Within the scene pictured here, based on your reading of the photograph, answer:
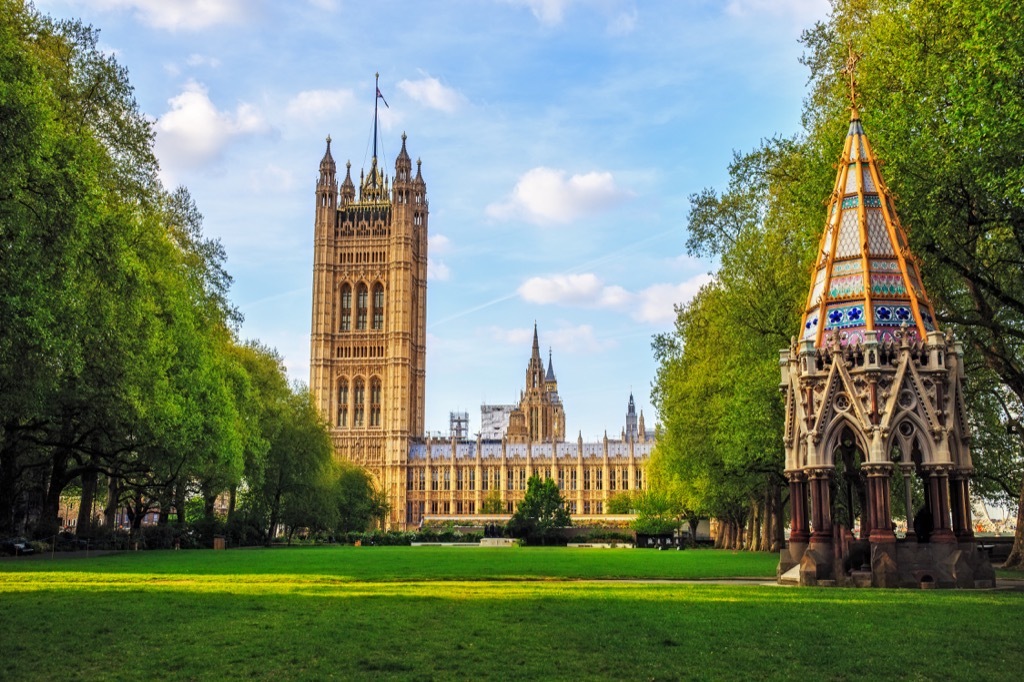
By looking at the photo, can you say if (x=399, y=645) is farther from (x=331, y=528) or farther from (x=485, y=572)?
(x=331, y=528)

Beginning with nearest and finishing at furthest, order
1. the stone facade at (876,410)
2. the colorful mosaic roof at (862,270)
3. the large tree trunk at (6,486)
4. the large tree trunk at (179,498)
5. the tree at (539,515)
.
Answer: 1. the stone facade at (876,410)
2. the colorful mosaic roof at (862,270)
3. the large tree trunk at (6,486)
4. the large tree trunk at (179,498)
5. the tree at (539,515)

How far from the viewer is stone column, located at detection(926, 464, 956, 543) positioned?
758 inches

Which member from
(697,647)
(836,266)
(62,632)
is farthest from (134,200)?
(697,647)

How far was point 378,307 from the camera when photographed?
520 feet

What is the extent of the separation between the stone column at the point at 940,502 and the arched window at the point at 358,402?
141m

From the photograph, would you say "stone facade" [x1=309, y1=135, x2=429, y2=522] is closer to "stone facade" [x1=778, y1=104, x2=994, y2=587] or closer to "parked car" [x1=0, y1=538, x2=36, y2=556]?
"parked car" [x1=0, y1=538, x2=36, y2=556]

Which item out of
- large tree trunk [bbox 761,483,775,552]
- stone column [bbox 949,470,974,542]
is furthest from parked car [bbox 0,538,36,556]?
large tree trunk [bbox 761,483,775,552]

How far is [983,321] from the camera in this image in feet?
79.6

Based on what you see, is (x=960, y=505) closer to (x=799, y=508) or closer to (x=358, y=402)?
(x=799, y=508)

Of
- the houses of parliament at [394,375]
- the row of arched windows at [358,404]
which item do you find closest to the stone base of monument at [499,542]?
the houses of parliament at [394,375]

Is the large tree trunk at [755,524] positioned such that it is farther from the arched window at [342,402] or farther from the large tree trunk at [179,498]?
the arched window at [342,402]

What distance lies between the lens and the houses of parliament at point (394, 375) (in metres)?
156

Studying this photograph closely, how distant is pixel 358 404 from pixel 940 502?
142m

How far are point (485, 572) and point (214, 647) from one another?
14.9 m
